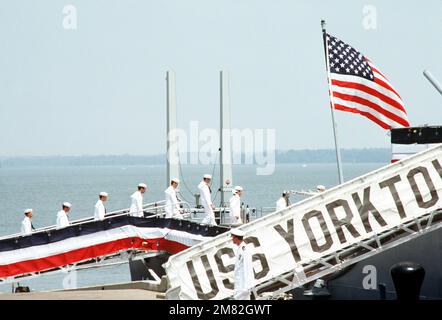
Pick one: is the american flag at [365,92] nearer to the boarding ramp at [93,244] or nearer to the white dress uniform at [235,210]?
the white dress uniform at [235,210]

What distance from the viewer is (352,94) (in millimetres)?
23297

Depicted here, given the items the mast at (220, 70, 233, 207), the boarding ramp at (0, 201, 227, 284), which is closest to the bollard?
the boarding ramp at (0, 201, 227, 284)

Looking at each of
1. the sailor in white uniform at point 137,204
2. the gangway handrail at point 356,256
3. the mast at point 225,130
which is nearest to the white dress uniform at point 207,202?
the sailor in white uniform at point 137,204

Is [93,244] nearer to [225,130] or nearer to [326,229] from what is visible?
[326,229]

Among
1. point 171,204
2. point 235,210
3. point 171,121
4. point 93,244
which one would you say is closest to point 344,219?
point 235,210

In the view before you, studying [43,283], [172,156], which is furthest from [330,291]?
[43,283]

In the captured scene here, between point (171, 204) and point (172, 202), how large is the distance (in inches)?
8.8

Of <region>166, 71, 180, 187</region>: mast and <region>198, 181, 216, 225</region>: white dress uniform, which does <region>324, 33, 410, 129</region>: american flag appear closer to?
<region>198, 181, 216, 225</region>: white dress uniform

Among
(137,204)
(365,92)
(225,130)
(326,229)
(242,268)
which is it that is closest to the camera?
(242,268)

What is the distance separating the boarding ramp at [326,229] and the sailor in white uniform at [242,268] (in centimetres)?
153

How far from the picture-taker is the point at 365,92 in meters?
23.1
